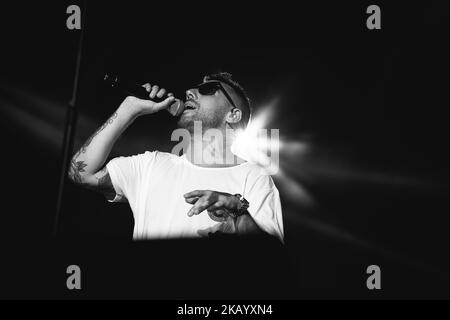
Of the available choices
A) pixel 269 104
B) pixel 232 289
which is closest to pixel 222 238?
pixel 232 289

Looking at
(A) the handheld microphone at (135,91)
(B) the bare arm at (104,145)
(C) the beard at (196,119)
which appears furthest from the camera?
(C) the beard at (196,119)

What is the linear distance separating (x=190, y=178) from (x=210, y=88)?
0.40 metres

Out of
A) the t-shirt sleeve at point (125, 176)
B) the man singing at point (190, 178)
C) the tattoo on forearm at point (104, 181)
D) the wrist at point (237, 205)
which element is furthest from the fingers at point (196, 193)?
the tattoo on forearm at point (104, 181)

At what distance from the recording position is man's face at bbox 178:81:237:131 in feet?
7.93

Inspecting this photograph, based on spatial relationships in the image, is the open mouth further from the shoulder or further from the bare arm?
the shoulder

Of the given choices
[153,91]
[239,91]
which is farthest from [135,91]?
[239,91]

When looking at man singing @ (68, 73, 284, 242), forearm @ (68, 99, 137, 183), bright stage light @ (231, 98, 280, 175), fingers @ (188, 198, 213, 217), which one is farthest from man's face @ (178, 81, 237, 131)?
fingers @ (188, 198, 213, 217)

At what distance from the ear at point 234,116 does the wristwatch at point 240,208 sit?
343 mm

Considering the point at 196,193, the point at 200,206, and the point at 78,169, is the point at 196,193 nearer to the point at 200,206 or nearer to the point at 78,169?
the point at 200,206

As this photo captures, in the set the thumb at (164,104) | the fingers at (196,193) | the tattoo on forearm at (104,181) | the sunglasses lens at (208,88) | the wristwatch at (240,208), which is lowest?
the wristwatch at (240,208)

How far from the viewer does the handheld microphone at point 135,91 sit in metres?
2.20

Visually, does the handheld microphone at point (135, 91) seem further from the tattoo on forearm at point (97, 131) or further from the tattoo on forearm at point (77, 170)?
the tattoo on forearm at point (77, 170)

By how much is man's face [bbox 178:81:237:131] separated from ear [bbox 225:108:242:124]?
0.5 inches
